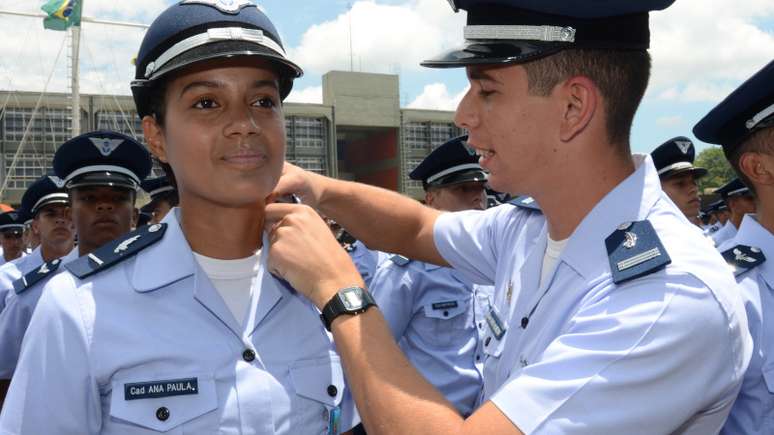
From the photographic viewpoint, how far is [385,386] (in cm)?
188

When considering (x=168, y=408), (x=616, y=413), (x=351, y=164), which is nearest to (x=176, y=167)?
(x=168, y=408)

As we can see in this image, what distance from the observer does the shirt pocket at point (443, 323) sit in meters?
5.08

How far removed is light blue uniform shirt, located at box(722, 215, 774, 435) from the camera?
2.59 m

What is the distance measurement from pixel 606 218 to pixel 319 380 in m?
1.07

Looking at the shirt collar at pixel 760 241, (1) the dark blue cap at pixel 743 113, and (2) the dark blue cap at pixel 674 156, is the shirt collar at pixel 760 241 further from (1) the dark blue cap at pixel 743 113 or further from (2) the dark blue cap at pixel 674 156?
(2) the dark blue cap at pixel 674 156

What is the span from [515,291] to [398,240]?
85 cm

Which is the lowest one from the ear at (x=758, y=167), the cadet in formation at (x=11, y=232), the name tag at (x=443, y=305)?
the cadet in formation at (x=11, y=232)

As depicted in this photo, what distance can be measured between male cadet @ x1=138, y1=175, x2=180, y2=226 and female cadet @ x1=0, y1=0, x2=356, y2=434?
13.0 feet

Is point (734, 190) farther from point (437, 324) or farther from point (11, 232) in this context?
point (11, 232)

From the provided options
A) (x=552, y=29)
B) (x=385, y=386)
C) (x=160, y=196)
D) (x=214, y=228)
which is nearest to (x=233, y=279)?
(x=214, y=228)

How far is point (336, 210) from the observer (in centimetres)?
313

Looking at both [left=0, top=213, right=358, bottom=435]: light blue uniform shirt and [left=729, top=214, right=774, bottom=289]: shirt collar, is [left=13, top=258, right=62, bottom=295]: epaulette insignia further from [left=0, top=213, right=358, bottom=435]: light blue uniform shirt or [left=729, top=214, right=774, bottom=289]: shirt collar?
[left=729, top=214, right=774, bottom=289]: shirt collar

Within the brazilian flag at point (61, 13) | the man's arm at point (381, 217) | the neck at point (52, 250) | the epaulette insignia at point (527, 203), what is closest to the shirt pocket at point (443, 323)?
the man's arm at point (381, 217)

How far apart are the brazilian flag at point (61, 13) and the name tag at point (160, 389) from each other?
1225 inches
